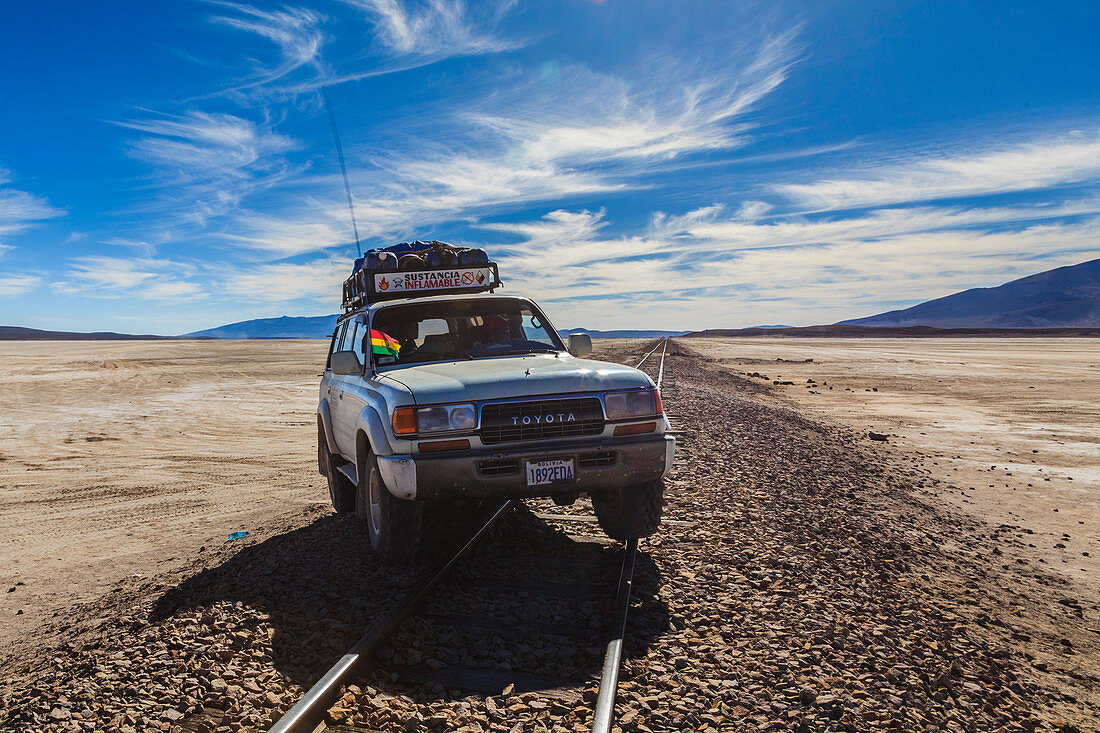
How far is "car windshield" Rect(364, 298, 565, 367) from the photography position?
605 centimetres

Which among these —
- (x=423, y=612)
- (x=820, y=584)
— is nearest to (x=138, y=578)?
(x=423, y=612)

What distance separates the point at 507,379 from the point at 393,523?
1304mm

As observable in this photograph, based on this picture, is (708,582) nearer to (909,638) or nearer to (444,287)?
(909,638)

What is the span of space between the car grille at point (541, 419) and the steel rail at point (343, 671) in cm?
111

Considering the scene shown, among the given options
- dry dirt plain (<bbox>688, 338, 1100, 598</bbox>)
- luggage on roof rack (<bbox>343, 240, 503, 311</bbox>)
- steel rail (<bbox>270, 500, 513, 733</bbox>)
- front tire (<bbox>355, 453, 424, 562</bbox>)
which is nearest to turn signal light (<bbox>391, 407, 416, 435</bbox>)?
front tire (<bbox>355, 453, 424, 562</bbox>)

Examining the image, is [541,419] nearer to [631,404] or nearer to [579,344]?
[631,404]

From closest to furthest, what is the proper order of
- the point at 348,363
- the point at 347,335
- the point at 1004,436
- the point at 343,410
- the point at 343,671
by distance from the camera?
the point at 343,671, the point at 348,363, the point at 343,410, the point at 347,335, the point at 1004,436

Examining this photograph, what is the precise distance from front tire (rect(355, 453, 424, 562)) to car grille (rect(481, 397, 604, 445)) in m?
0.80

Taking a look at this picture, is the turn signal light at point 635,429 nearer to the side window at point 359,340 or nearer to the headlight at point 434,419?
the headlight at point 434,419

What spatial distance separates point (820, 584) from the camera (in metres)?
5.04

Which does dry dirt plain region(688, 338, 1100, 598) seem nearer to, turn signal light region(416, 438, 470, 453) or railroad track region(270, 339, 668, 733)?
railroad track region(270, 339, 668, 733)

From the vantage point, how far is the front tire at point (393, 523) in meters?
4.93

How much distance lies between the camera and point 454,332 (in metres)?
6.27

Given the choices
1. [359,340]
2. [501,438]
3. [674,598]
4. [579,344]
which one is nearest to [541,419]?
[501,438]
